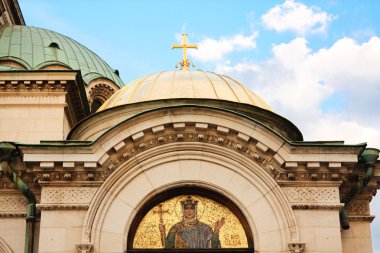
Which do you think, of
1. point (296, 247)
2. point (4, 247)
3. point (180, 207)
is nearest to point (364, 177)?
point (296, 247)

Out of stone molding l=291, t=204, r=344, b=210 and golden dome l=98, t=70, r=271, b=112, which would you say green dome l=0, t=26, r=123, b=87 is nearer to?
golden dome l=98, t=70, r=271, b=112

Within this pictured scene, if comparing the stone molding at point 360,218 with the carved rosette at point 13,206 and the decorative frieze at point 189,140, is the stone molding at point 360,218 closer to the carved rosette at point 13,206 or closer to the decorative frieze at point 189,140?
the decorative frieze at point 189,140

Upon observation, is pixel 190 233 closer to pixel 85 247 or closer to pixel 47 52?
pixel 85 247

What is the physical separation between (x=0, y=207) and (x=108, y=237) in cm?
328

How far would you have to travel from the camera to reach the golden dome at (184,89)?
2067cm

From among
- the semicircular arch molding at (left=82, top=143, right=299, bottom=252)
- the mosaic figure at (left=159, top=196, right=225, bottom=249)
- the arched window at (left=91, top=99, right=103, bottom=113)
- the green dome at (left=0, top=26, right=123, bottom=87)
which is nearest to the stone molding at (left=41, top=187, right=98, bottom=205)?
the semicircular arch molding at (left=82, top=143, right=299, bottom=252)

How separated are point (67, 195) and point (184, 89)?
5517 millimetres

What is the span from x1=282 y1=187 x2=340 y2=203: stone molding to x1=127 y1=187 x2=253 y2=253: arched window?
1.16m

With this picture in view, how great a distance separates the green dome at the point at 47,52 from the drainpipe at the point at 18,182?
13145 millimetres

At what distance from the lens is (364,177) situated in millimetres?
17359

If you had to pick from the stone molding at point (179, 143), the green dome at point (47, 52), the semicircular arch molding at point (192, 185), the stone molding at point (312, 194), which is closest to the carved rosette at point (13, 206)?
the stone molding at point (179, 143)

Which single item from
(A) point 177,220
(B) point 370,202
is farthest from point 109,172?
(B) point 370,202

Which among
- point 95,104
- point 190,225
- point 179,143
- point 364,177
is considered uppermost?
point 95,104

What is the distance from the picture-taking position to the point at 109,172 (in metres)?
16.8
